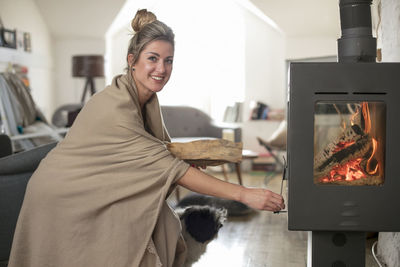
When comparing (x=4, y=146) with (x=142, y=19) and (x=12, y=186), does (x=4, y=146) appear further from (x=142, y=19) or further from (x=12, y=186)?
(x=142, y=19)

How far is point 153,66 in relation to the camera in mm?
1867

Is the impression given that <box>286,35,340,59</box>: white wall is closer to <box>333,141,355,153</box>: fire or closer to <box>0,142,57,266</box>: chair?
<box>333,141,355,153</box>: fire

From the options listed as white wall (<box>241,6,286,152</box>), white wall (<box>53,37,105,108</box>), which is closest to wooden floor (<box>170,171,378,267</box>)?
white wall (<box>241,6,286,152</box>)

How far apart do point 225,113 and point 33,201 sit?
4.75 metres

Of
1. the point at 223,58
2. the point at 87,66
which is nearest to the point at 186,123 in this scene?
the point at 87,66

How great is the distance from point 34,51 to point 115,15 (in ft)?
3.74

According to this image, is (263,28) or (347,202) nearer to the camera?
(347,202)

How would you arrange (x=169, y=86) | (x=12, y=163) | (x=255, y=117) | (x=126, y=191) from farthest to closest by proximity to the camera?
1. (x=169, y=86)
2. (x=255, y=117)
3. (x=12, y=163)
4. (x=126, y=191)

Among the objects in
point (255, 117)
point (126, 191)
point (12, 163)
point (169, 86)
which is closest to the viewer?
point (126, 191)

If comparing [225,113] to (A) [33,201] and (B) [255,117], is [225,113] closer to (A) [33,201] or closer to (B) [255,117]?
(B) [255,117]

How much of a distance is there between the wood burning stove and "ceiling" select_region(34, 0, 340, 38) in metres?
3.11

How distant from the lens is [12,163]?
6.78 feet

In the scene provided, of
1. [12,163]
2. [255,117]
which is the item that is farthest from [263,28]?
[12,163]

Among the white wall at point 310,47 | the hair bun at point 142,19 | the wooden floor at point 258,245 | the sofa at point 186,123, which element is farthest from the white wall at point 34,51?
the white wall at point 310,47
